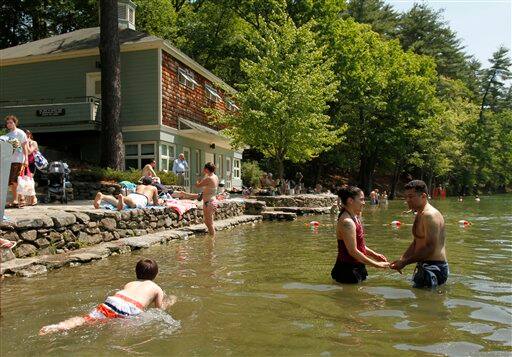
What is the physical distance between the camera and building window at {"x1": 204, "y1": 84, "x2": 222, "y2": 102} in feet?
91.2

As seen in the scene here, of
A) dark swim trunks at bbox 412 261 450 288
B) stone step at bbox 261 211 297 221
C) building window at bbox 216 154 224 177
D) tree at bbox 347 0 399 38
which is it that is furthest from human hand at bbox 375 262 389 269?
tree at bbox 347 0 399 38

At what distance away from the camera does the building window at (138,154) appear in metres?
22.0

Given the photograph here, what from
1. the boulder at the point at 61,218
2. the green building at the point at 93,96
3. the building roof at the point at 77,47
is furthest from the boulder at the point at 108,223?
the building roof at the point at 77,47

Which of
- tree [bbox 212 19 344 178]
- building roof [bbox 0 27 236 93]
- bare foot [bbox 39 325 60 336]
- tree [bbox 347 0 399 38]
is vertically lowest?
bare foot [bbox 39 325 60 336]

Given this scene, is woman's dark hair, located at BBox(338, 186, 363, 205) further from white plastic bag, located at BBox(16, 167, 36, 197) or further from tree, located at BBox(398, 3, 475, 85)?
tree, located at BBox(398, 3, 475, 85)

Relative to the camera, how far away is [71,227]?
9289 millimetres

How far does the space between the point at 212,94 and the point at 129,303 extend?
2437 centimetres

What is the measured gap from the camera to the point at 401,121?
39.9 meters

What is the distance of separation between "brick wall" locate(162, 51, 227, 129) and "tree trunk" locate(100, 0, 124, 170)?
3.05 metres

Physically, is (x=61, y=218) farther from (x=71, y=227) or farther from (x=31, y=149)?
(x=31, y=149)

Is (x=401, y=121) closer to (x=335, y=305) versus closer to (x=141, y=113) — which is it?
(x=141, y=113)

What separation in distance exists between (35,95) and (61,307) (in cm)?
2029

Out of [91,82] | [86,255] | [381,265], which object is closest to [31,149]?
[86,255]

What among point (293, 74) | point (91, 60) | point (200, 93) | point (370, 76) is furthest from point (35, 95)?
point (370, 76)
